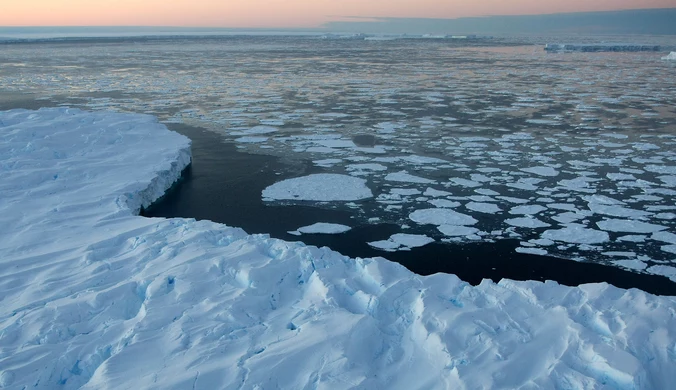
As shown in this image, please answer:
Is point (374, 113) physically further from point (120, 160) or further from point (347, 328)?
point (347, 328)

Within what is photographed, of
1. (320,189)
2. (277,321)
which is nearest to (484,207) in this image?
(320,189)

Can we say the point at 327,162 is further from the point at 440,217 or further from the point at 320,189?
the point at 440,217

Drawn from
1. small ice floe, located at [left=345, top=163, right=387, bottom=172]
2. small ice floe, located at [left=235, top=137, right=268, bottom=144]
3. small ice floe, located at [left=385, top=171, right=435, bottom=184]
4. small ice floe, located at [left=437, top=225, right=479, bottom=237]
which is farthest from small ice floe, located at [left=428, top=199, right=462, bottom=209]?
small ice floe, located at [left=235, top=137, right=268, bottom=144]

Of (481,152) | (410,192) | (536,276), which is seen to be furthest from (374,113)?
(536,276)

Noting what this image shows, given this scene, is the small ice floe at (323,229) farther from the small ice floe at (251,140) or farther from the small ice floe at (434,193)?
the small ice floe at (251,140)

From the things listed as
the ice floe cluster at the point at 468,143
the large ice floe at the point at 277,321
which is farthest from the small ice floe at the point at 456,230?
the large ice floe at the point at 277,321

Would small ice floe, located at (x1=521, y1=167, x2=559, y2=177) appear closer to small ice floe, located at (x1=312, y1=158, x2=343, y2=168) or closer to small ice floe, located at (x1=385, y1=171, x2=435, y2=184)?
small ice floe, located at (x1=385, y1=171, x2=435, y2=184)
